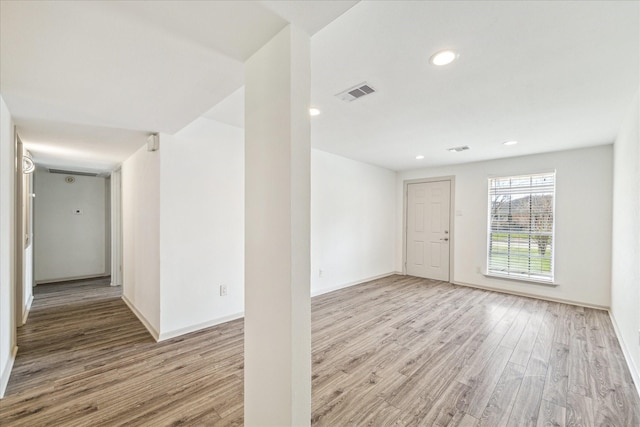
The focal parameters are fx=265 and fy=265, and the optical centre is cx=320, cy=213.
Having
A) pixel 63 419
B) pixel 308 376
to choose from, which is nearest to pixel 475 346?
pixel 308 376

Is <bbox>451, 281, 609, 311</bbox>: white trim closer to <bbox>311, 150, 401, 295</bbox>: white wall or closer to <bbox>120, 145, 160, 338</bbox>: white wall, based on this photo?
<bbox>311, 150, 401, 295</bbox>: white wall

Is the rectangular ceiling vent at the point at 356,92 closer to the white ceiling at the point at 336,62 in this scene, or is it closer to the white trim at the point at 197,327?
the white ceiling at the point at 336,62

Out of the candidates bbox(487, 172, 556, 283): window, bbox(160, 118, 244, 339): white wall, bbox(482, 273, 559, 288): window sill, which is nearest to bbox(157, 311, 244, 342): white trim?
bbox(160, 118, 244, 339): white wall

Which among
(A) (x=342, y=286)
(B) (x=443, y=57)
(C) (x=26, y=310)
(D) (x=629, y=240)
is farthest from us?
(A) (x=342, y=286)

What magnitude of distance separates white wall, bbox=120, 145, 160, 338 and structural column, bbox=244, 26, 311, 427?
2.07 meters

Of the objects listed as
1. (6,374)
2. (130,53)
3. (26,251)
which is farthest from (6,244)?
(130,53)

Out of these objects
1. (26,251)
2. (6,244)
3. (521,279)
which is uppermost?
(6,244)

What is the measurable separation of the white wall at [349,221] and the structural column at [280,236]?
2983 millimetres

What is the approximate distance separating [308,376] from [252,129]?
1237 mm

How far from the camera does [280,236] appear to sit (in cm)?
120

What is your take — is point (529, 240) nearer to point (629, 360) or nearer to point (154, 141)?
point (629, 360)

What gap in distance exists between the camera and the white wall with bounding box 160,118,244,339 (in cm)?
287

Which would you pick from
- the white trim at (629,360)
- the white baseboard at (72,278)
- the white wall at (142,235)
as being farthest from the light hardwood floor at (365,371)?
the white baseboard at (72,278)

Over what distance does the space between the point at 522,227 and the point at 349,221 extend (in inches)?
118
